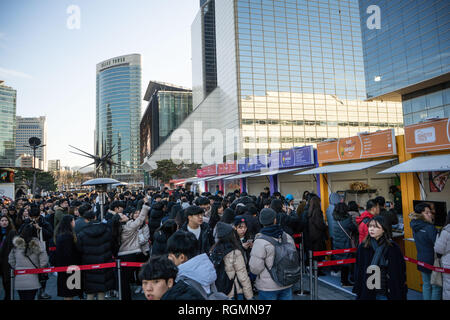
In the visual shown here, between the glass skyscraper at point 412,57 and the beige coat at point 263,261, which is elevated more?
the glass skyscraper at point 412,57

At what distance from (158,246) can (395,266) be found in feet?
9.85

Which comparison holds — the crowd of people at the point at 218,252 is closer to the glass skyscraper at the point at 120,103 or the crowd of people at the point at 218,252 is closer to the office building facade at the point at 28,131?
the glass skyscraper at the point at 120,103

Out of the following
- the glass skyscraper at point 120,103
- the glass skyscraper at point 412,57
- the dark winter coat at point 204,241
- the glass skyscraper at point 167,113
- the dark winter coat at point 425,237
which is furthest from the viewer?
the glass skyscraper at point 120,103

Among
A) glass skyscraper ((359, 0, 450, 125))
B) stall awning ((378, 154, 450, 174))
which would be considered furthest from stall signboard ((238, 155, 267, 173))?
glass skyscraper ((359, 0, 450, 125))

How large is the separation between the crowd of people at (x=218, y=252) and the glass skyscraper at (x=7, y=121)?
8313cm

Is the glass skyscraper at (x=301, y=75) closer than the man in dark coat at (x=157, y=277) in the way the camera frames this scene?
No

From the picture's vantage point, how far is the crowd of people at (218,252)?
7.35 ft

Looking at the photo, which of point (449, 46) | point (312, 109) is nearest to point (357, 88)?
point (312, 109)

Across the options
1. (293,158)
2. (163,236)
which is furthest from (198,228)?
(293,158)

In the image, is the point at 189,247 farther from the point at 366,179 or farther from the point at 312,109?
the point at 312,109

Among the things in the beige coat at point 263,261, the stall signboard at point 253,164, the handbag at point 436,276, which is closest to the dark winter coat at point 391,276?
the beige coat at point 263,261

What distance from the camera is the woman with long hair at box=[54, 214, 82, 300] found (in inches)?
160

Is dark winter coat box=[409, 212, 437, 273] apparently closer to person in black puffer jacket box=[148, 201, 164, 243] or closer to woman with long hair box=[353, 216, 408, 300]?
woman with long hair box=[353, 216, 408, 300]

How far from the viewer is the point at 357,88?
6412cm
